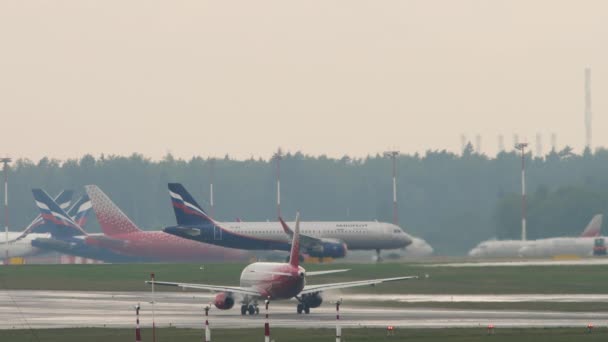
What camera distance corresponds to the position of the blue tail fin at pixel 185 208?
120 metres

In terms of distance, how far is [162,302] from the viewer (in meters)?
73.2

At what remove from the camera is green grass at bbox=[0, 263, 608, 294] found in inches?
3270

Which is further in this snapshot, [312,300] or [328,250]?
[328,250]

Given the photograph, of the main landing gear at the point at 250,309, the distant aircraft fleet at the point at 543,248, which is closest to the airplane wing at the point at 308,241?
the distant aircraft fleet at the point at 543,248

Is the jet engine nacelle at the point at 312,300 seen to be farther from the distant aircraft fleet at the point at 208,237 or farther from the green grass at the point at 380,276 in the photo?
the distant aircraft fleet at the point at 208,237

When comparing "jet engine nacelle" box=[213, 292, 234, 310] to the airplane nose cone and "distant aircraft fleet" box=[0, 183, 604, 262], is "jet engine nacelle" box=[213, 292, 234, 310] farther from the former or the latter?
the airplane nose cone

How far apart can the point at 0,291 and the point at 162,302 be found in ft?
57.2

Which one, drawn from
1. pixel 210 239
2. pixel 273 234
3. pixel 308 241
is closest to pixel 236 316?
pixel 210 239

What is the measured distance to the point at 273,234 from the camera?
12450 centimetres

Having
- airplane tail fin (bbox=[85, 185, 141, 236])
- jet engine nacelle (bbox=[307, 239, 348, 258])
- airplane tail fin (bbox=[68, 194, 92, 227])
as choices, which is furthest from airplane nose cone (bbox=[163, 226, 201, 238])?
airplane tail fin (bbox=[68, 194, 92, 227])

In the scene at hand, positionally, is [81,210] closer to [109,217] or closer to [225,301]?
[109,217]

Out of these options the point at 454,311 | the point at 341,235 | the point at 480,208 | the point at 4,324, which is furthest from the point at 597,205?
the point at 4,324
